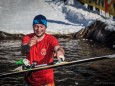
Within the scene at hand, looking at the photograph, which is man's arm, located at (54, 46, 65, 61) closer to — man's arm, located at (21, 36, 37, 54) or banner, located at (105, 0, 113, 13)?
man's arm, located at (21, 36, 37, 54)

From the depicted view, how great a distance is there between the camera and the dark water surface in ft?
23.2

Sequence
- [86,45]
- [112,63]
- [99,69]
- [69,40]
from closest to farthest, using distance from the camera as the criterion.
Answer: [99,69]
[112,63]
[86,45]
[69,40]

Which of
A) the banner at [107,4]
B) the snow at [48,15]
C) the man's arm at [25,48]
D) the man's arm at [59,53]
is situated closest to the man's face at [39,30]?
the man's arm at [25,48]

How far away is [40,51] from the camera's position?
12.2 ft

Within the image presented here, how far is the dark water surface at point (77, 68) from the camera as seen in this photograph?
23.2ft

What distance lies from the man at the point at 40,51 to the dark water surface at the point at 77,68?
328 centimetres

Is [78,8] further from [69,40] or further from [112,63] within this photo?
[112,63]

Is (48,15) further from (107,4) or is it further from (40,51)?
(40,51)

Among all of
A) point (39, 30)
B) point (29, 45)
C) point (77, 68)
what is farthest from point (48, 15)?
point (29, 45)

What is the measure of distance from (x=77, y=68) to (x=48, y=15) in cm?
679

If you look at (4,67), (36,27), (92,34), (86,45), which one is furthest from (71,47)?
(36,27)

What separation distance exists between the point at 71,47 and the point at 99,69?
3.62m

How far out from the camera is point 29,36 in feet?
12.6

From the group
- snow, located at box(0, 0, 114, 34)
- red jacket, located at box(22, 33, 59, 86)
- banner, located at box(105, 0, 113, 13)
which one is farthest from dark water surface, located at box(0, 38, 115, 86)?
red jacket, located at box(22, 33, 59, 86)
